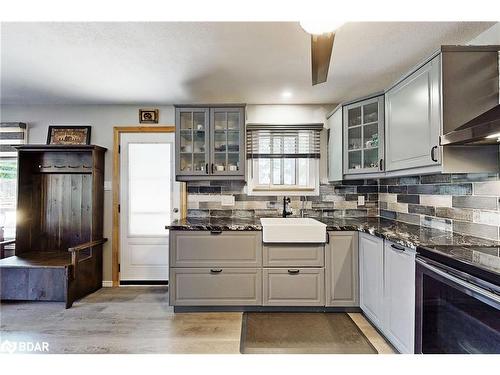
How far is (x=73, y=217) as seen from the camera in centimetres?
356

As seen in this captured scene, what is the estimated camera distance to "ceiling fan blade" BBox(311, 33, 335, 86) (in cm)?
128

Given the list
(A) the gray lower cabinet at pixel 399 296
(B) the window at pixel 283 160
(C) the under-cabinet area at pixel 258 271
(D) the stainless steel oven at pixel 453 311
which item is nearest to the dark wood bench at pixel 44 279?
(C) the under-cabinet area at pixel 258 271

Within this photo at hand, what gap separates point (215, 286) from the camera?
9.12 ft

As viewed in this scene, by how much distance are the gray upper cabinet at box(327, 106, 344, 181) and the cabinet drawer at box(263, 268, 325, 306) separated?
109 cm

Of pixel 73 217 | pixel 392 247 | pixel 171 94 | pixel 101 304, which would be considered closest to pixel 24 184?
pixel 73 217

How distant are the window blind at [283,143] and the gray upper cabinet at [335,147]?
15 cm

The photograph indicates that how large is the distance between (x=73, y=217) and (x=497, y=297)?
3.98 meters

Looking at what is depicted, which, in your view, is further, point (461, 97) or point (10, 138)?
point (10, 138)

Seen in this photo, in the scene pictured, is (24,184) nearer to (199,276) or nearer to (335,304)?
(199,276)

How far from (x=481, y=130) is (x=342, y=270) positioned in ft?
5.69

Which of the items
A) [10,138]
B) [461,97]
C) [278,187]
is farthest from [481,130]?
[10,138]

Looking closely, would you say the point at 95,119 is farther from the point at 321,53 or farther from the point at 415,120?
the point at 415,120

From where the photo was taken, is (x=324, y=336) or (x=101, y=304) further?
(x=101, y=304)
